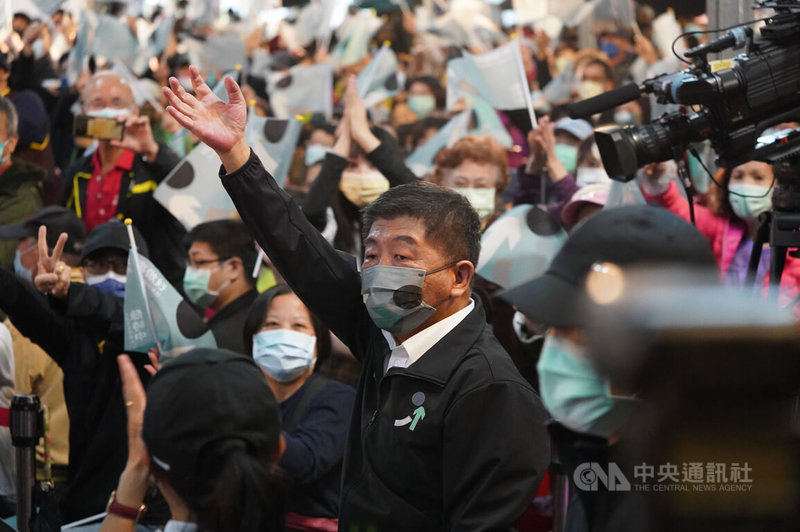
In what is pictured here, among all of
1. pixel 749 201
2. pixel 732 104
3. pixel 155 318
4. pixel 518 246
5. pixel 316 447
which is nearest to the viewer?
pixel 732 104

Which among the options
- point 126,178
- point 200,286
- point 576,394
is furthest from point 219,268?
point 576,394

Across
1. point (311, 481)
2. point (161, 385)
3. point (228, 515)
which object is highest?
point (161, 385)

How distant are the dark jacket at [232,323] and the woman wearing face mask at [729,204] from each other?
1.83 meters

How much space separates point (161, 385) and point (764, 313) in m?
1.08

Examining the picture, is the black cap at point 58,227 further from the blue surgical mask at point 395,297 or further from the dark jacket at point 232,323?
the blue surgical mask at point 395,297

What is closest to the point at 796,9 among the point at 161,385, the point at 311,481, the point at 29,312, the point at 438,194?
the point at 438,194

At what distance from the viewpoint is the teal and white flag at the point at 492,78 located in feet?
21.9

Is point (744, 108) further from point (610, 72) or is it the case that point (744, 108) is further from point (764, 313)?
point (610, 72)

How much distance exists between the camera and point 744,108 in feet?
11.6

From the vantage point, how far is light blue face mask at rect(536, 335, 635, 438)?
1880 mm

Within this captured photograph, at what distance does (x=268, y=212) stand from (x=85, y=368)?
2341 millimetres

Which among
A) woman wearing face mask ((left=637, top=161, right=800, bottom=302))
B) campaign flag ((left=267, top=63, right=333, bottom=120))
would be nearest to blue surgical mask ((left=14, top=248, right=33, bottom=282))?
woman wearing face mask ((left=637, top=161, right=800, bottom=302))

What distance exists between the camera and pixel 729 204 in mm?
4832

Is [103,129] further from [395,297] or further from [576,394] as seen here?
[576,394]
